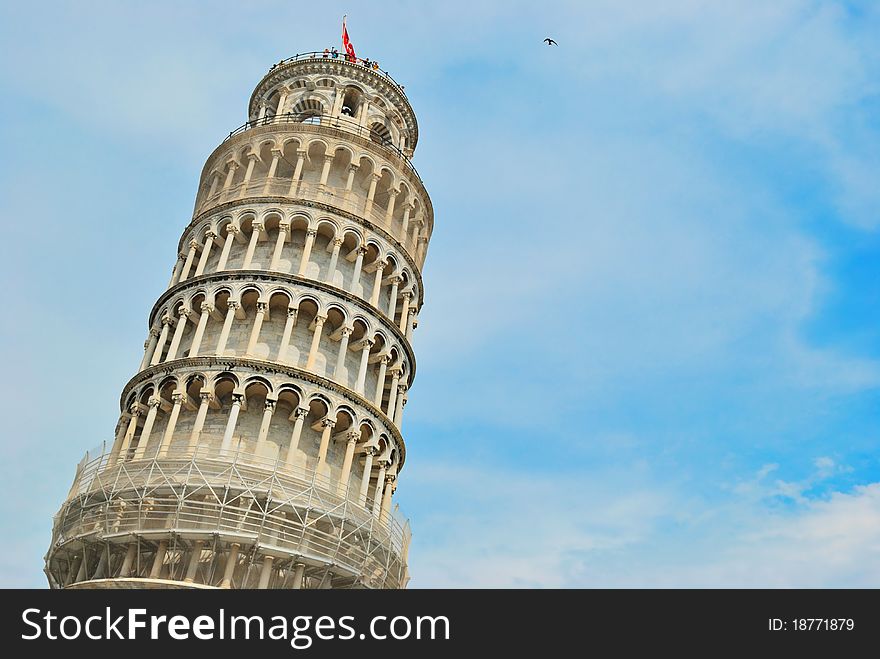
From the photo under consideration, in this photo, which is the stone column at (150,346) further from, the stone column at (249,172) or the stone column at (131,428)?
the stone column at (249,172)

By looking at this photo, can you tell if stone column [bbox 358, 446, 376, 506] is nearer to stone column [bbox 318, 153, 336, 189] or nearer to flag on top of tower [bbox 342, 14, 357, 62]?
stone column [bbox 318, 153, 336, 189]

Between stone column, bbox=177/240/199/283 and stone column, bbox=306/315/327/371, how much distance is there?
6.33m

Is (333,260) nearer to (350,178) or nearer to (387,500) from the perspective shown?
(350,178)

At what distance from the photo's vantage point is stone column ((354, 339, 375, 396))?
108 ft

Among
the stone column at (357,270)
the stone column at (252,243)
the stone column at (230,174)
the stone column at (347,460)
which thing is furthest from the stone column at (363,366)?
the stone column at (230,174)

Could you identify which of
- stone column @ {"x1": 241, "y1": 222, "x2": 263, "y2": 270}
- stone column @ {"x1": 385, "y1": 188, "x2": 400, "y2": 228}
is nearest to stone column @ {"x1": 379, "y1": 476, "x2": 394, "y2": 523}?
stone column @ {"x1": 241, "y1": 222, "x2": 263, "y2": 270}

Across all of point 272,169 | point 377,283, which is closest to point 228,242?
point 272,169

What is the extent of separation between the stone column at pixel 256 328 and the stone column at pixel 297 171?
19.2ft

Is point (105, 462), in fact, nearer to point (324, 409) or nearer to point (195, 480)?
point (195, 480)

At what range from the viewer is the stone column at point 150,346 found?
33812 mm
